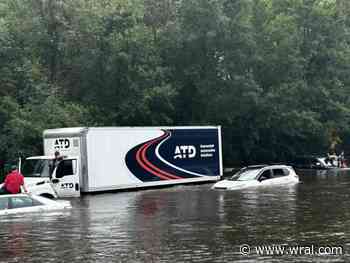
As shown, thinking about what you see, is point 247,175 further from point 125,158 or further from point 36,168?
point 36,168

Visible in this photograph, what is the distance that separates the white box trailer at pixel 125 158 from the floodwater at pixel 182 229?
6.40 ft

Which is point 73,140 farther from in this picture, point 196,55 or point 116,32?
point 196,55

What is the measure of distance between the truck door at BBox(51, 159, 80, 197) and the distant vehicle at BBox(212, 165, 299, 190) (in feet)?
21.7

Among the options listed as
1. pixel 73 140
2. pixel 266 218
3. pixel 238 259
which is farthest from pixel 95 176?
pixel 238 259

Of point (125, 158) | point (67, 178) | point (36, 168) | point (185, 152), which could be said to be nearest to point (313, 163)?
point (185, 152)

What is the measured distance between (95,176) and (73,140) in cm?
194

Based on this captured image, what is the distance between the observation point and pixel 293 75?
1994 inches

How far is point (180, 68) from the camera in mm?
49719

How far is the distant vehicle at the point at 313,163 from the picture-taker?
176 ft

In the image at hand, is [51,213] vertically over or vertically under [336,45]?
under

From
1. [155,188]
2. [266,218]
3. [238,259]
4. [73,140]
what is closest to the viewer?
[238,259]

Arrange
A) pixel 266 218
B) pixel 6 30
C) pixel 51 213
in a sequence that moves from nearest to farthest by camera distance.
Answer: pixel 266 218, pixel 51 213, pixel 6 30

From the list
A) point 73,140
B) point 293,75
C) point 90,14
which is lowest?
point 73,140

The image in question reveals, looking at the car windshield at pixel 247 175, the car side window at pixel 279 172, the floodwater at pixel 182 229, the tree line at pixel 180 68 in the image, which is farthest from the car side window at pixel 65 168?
the car side window at pixel 279 172
